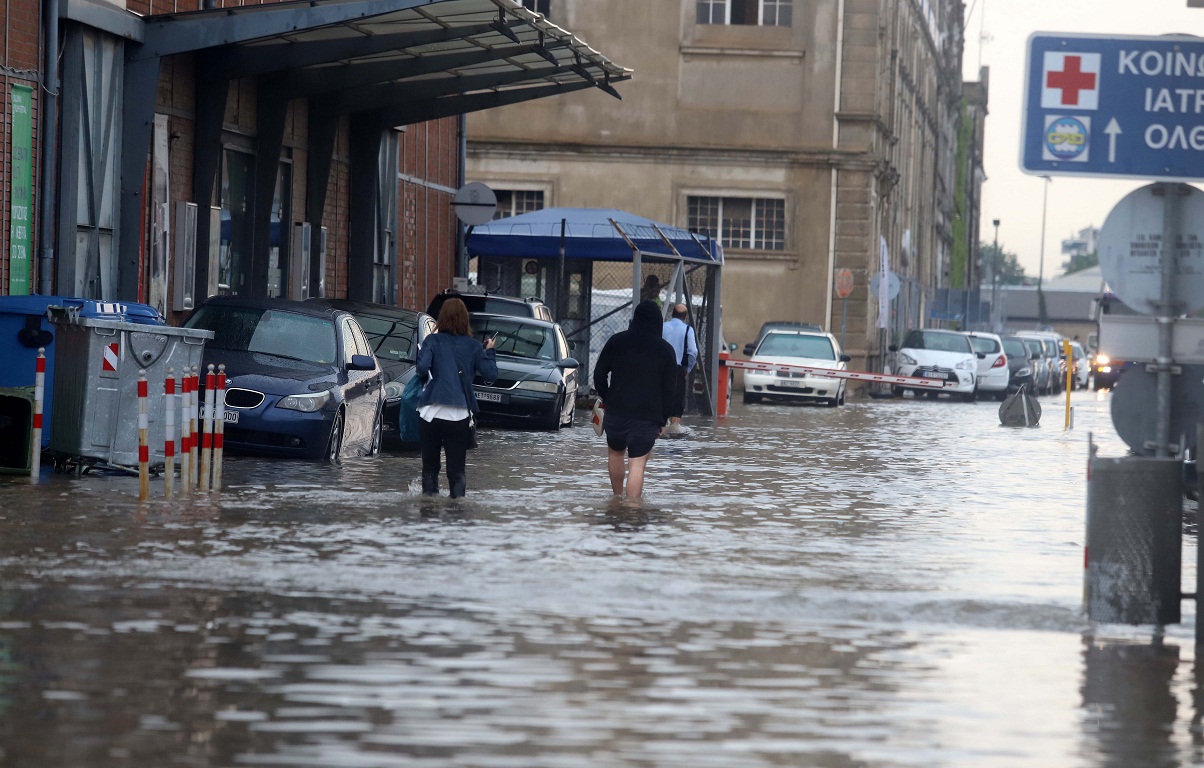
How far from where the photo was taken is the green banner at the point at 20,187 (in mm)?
19391

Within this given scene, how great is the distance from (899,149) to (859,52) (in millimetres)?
14682

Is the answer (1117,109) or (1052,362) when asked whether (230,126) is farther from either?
(1052,362)

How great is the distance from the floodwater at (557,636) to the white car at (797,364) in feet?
75.3

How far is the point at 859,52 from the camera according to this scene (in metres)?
50.8

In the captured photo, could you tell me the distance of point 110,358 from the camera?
15.7m

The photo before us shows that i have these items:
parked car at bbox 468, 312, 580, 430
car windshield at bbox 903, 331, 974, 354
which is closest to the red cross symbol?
parked car at bbox 468, 312, 580, 430

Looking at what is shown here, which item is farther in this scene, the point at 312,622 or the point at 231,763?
the point at 312,622

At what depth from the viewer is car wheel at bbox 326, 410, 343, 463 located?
59.7ft

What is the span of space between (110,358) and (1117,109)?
8.40m

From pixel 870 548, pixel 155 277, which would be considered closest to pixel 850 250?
pixel 155 277

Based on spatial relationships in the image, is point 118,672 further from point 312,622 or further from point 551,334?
point 551,334

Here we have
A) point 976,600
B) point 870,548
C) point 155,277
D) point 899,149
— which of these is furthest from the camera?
point 899,149

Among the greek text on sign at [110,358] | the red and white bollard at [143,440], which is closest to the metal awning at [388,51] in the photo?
the greek text on sign at [110,358]

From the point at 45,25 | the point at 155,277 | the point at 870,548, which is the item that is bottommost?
the point at 870,548
